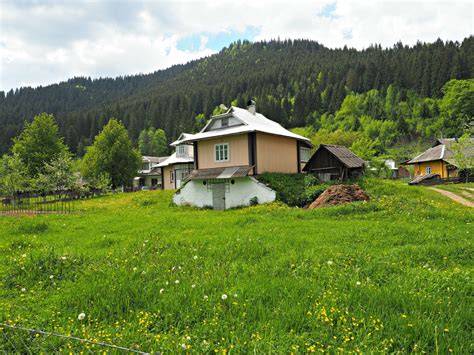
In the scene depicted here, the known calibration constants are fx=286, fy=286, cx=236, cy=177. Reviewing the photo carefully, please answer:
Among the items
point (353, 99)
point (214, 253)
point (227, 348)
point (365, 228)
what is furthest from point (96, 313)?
point (353, 99)

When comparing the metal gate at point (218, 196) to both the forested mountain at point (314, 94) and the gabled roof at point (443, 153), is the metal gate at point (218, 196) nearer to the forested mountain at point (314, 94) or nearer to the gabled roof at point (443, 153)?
the gabled roof at point (443, 153)

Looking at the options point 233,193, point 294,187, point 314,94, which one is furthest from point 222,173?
point 314,94

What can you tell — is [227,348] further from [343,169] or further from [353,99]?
[353,99]

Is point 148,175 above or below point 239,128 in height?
below

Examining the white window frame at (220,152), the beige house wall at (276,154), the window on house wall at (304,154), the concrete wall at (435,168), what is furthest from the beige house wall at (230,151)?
the concrete wall at (435,168)

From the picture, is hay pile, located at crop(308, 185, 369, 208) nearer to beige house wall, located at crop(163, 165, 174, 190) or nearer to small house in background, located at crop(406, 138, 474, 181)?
beige house wall, located at crop(163, 165, 174, 190)

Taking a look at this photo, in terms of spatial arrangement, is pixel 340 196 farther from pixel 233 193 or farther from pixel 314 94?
pixel 314 94

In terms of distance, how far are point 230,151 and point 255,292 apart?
18.4m

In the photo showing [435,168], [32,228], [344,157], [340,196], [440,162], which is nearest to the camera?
[32,228]

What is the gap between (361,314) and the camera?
4.20 m

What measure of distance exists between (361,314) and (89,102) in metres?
204

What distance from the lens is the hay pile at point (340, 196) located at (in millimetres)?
16734

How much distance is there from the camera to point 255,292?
4961 millimetres

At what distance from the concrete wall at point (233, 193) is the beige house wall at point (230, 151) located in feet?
5.75
